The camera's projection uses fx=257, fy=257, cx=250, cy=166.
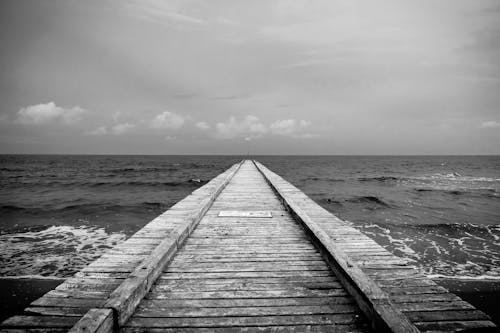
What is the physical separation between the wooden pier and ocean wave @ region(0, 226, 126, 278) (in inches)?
181

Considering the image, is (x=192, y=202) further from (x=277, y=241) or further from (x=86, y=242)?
(x=86, y=242)

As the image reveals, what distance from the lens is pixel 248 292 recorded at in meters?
2.75

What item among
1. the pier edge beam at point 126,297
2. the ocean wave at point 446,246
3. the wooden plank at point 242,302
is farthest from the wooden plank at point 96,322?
the ocean wave at point 446,246

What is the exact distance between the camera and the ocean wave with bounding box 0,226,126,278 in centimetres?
679

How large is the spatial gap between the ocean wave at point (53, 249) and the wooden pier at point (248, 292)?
459 centimetres

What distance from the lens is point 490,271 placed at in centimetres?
686

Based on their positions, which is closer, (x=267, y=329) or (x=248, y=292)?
(x=267, y=329)

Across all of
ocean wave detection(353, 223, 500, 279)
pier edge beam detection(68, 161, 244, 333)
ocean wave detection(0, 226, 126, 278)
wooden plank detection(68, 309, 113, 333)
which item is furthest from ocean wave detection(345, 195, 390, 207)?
wooden plank detection(68, 309, 113, 333)

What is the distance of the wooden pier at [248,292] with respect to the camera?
7.09 ft

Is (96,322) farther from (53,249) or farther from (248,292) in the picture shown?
(53,249)

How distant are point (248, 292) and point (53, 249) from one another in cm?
849

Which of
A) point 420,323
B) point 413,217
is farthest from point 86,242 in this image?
point 413,217

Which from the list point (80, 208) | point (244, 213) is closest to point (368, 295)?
point (244, 213)

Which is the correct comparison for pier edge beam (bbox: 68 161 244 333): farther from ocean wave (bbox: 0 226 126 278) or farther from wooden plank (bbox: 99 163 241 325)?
ocean wave (bbox: 0 226 126 278)
